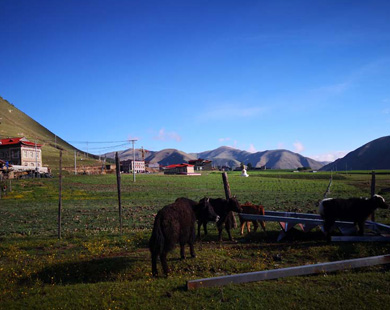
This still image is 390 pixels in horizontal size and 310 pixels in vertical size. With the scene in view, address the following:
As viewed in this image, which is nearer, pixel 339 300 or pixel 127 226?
pixel 339 300

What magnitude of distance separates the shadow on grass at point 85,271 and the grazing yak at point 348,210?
7748mm

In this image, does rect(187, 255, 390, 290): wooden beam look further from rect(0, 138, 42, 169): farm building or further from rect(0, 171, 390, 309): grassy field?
rect(0, 138, 42, 169): farm building

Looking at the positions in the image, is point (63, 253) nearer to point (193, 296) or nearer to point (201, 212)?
point (201, 212)

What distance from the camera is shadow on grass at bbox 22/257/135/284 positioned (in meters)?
8.35

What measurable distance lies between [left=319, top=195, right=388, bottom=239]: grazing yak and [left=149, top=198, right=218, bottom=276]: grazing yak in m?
5.39

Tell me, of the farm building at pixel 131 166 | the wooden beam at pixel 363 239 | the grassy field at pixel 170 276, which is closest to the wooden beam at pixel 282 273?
the grassy field at pixel 170 276

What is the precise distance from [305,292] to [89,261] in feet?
23.0

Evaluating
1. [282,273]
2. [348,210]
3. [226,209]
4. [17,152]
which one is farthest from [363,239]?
[17,152]

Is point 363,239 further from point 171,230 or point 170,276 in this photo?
point 170,276

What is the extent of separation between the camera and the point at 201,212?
1172cm

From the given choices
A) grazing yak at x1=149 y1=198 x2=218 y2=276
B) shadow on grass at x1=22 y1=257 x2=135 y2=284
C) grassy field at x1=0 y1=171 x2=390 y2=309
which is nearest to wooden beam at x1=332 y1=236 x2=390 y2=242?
grassy field at x1=0 y1=171 x2=390 y2=309

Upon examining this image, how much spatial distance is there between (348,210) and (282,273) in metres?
5.61

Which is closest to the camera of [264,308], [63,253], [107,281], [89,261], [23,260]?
Answer: [264,308]

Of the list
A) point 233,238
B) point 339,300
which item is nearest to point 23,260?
point 233,238
